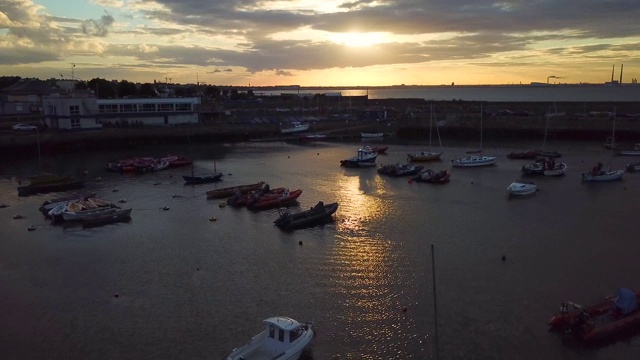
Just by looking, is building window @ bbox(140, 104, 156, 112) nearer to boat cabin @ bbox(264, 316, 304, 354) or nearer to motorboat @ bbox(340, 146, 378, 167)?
motorboat @ bbox(340, 146, 378, 167)

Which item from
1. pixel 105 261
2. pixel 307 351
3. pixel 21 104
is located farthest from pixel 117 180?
pixel 21 104

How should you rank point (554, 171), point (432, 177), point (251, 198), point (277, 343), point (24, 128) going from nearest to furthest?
point (277, 343)
point (251, 198)
point (432, 177)
point (554, 171)
point (24, 128)

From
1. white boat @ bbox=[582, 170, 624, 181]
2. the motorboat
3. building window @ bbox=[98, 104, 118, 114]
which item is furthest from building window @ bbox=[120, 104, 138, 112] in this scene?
white boat @ bbox=[582, 170, 624, 181]

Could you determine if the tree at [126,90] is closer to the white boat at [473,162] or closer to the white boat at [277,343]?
the white boat at [473,162]

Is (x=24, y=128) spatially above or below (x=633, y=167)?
above

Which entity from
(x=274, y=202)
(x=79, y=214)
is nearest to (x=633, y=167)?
(x=274, y=202)

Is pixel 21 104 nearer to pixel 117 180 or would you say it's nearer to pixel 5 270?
pixel 117 180

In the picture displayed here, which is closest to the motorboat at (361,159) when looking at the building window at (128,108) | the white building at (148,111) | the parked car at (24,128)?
the white building at (148,111)

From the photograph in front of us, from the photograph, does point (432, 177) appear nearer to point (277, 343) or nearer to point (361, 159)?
point (361, 159)
